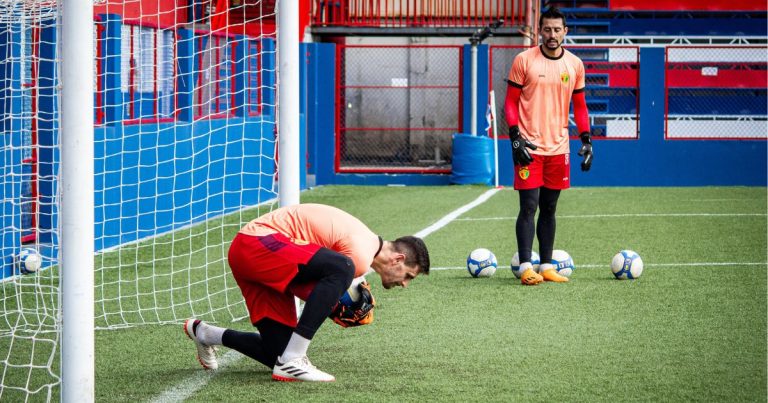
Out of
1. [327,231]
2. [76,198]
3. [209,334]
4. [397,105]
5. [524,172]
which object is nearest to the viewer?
[76,198]

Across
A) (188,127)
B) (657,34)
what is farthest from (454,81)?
(188,127)

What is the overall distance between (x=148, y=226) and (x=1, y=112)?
2.65 meters

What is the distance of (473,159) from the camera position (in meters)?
18.5

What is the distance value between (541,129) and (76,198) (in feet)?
15.1

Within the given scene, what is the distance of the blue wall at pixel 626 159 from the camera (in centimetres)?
1911

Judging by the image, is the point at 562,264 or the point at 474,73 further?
the point at 474,73

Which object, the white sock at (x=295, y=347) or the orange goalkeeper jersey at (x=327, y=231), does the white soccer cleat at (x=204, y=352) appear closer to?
the white sock at (x=295, y=347)

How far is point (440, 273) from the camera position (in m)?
9.43

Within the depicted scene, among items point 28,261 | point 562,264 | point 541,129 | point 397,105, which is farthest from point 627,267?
point 397,105

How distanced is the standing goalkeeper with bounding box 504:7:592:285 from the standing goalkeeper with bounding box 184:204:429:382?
10.2 feet

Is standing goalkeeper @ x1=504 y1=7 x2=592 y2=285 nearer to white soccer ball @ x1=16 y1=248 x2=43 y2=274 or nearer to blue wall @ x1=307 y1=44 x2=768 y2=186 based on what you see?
white soccer ball @ x1=16 y1=248 x2=43 y2=274

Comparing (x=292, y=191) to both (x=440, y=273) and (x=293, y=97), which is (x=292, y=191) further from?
(x=440, y=273)

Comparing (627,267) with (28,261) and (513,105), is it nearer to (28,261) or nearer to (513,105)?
(513,105)

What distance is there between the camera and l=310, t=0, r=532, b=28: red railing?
72.4ft
